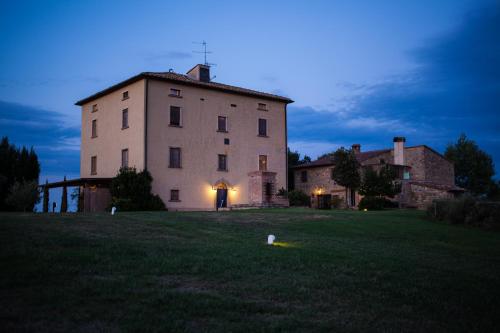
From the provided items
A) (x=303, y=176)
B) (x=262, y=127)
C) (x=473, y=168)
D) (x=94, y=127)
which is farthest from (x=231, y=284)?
(x=473, y=168)

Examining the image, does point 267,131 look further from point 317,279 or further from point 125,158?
point 317,279

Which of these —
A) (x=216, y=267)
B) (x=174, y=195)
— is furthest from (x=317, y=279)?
(x=174, y=195)

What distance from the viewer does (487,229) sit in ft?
A: 65.3

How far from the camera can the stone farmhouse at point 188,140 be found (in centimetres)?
3114

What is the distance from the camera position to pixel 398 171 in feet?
140

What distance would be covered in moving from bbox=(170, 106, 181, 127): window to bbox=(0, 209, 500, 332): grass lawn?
66.1 ft

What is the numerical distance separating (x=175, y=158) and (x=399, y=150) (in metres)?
22.7

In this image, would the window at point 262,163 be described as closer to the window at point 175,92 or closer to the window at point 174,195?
the window at point 174,195

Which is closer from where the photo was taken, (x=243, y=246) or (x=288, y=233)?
(x=243, y=246)

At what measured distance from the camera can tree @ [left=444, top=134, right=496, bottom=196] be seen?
6233 centimetres

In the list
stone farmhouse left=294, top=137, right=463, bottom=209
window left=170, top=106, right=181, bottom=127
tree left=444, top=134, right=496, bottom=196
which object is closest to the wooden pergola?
window left=170, top=106, right=181, bottom=127

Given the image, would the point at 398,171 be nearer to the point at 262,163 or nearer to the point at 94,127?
the point at 262,163

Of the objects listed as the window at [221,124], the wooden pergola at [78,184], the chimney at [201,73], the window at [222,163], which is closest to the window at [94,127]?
the wooden pergola at [78,184]

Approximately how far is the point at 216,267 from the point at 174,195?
78.8 feet
